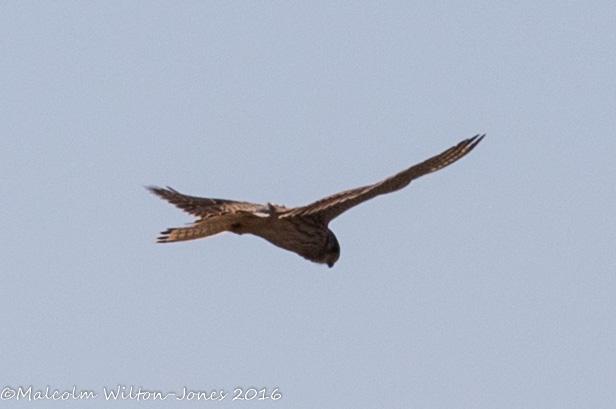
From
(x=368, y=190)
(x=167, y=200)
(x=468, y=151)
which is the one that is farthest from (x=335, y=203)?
(x=167, y=200)

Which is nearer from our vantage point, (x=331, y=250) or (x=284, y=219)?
(x=284, y=219)

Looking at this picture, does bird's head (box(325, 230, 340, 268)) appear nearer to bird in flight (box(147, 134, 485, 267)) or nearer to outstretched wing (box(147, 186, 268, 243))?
bird in flight (box(147, 134, 485, 267))

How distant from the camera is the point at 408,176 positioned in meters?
15.8

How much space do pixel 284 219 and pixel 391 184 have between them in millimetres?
1606

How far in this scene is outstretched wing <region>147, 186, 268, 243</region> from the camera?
1686 centimetres

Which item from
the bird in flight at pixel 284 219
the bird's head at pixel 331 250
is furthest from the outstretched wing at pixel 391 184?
the bird's head at pixel 331 250

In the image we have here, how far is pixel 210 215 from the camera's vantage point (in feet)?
55.1

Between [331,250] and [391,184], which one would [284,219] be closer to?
[331,250]

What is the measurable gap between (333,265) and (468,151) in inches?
A: 92.2

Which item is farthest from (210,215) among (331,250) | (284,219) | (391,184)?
(391,184)

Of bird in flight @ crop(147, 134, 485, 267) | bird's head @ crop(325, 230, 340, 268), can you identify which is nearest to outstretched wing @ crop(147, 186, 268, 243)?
bird in flight @ crop(147, 134, 485, 267)

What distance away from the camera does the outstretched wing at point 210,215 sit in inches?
664

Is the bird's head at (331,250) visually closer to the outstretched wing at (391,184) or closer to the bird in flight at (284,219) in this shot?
the bird in flight at (284,219)

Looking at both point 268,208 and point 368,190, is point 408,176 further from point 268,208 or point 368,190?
point 268,208
